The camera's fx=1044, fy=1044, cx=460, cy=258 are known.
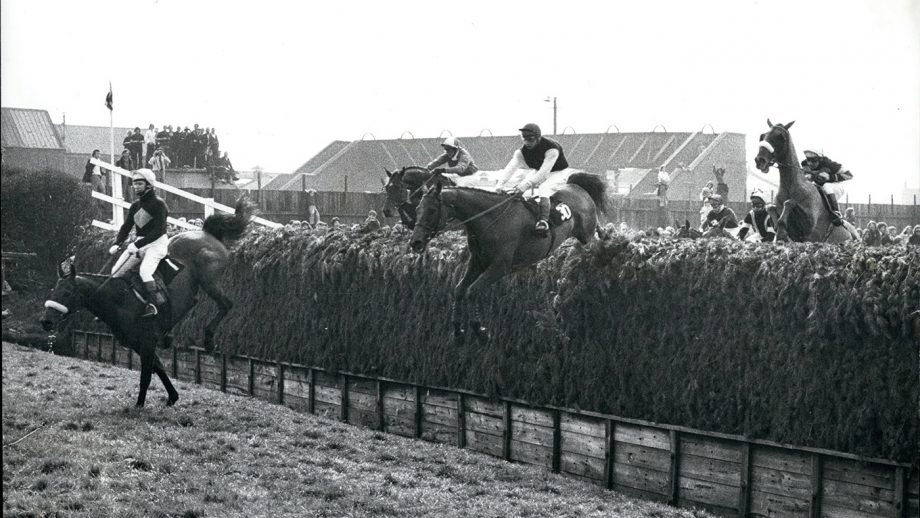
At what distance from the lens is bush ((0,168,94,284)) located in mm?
9352

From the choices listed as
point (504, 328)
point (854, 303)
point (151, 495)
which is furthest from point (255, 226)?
point (854, 303)

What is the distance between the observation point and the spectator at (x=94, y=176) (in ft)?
34.3

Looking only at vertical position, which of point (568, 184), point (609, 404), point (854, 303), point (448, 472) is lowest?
point (448, 472)

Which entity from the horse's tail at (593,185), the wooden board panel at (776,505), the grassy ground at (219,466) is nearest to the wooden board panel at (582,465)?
the grassy ground at (219,466)

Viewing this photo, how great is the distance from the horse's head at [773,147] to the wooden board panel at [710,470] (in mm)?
2647

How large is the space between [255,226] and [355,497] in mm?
7150

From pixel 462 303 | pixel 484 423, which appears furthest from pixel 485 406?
pixel 462 303

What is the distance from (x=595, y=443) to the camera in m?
10.1

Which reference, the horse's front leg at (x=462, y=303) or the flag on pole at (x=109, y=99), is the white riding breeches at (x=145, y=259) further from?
the horse's front leg at (x=462, y=303)

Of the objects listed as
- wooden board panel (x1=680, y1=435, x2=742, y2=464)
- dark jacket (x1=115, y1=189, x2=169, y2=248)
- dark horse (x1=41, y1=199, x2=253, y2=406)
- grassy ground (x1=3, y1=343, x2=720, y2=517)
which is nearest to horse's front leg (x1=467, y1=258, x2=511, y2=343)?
grassy ground (x1=3, y1=343, x2=720, y2=517)

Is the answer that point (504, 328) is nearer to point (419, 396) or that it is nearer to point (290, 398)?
point (419, 396)

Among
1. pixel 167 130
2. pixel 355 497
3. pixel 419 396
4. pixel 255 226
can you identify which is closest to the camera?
pixel 355 497

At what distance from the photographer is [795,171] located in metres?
10.1

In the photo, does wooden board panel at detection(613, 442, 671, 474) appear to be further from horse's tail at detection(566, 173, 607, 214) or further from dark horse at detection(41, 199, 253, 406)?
dark horse at detection(41, 199, 253, 406)
